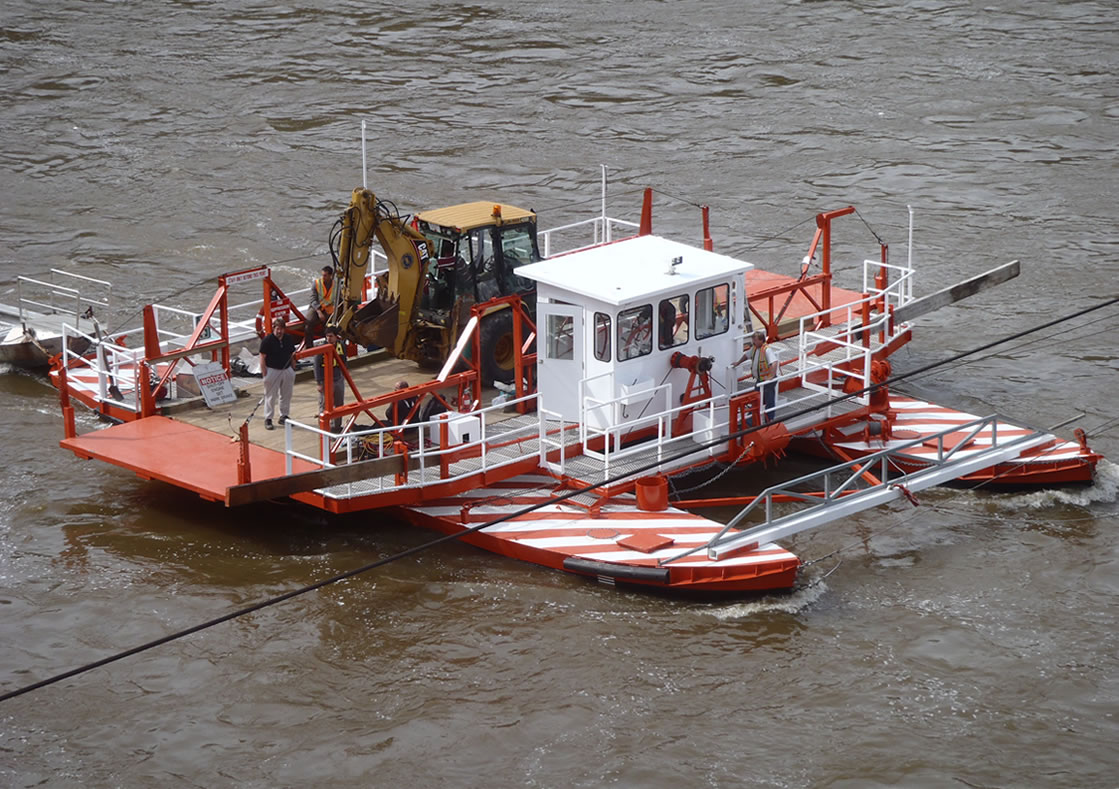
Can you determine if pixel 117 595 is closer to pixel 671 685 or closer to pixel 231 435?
pixel 231 435

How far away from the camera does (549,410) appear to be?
20.8 m

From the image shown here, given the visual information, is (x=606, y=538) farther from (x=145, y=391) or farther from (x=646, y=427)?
(x=145, y=391)

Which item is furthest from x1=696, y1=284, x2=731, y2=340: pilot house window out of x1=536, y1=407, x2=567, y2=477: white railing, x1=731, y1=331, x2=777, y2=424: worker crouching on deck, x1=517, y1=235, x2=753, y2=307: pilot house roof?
x1=536, y1=407, x2=567, y2=477: white railing

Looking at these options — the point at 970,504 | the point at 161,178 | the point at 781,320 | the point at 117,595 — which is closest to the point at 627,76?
the point at 161,178

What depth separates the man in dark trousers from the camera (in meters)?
20.2

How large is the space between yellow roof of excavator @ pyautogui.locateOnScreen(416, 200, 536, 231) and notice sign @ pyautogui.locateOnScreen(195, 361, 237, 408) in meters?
3.36

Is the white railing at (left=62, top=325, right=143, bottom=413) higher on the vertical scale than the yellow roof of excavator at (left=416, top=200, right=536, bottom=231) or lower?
lower

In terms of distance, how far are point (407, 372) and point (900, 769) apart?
940 cm

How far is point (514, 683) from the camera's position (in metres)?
17.2

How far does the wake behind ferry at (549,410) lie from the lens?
19.0 meters

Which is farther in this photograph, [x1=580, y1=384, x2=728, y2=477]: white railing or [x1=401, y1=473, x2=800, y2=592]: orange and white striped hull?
[x1=580, y1=384, x2=728, y2=477]: white railing

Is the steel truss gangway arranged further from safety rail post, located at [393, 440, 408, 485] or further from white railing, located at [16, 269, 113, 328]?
white railing, located at [16, 269, 113, 328]

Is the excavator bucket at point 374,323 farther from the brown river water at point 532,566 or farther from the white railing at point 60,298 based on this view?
the white railing at point 60,298

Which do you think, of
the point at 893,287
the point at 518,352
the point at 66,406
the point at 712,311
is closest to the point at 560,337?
the point at 518,352
